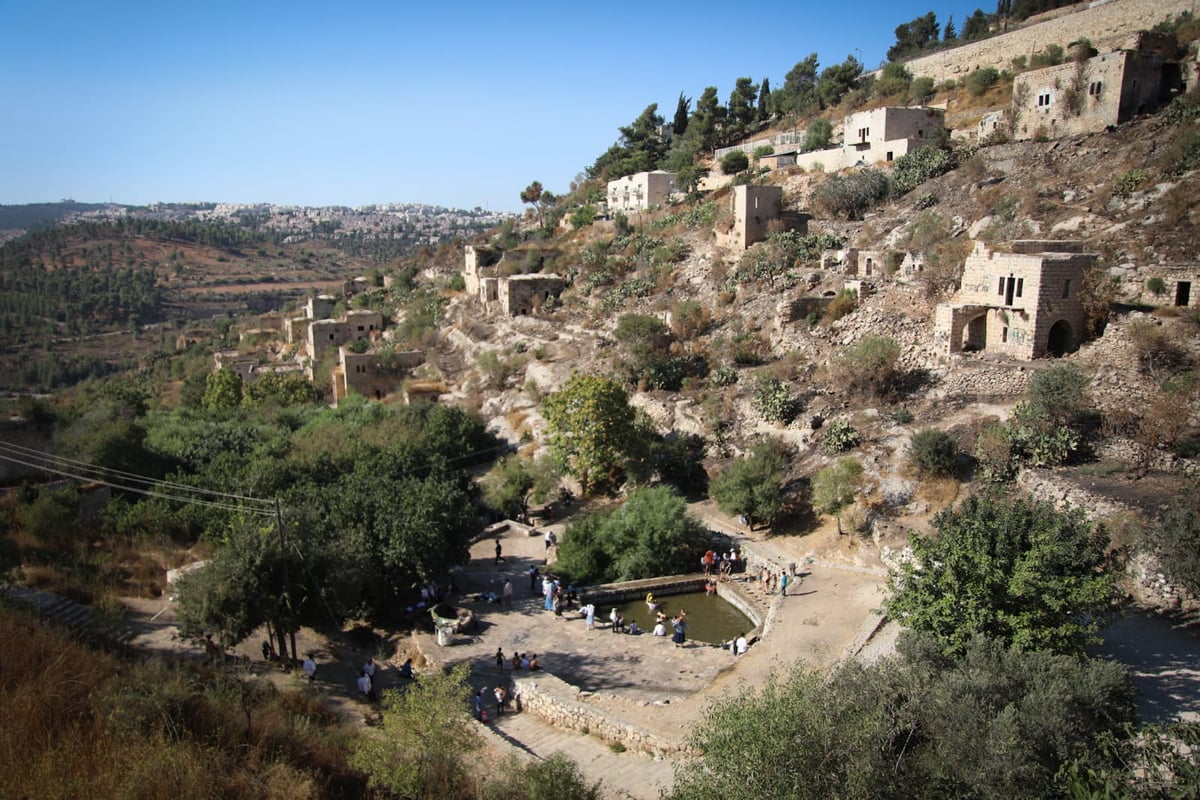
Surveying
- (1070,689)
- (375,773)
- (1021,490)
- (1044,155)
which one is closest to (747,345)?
(1021,490)

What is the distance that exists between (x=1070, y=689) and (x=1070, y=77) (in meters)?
24.3

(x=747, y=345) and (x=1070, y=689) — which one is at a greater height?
(x=747, y=345)

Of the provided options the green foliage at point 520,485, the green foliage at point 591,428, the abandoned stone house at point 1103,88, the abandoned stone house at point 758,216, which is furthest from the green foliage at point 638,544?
the abandoned stone house at point 1103,88

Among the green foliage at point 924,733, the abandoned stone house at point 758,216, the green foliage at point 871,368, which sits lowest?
the green foliage at point 924,733

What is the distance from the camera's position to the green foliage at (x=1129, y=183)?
20.8m

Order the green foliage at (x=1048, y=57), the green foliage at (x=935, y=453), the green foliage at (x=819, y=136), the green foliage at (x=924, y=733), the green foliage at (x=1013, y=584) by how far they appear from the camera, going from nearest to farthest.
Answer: the green foliage at (x=924, y=733) < the green foliage at (x=1013, y=584) < the green foliage at (x=935, y=453) < the green foliage at (x=1048, y=57) < the green foliage at (x=819, y=136)

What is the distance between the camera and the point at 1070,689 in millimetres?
7859

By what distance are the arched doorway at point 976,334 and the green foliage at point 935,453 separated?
178 inches

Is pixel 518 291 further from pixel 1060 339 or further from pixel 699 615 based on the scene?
pixel 1060 339

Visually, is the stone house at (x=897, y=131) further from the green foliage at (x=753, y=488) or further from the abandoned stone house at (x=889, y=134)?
the green foliage at (x=753, y=488)

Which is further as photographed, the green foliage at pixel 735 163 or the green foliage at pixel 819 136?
the green foliage at pixel 735 163

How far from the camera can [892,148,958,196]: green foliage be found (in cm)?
2773

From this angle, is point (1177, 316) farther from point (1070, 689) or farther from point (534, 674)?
point (534, 674)

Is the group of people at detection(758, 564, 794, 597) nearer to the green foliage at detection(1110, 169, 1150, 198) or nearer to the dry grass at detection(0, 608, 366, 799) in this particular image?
the dry grass at detection(0, 608, 366, 799)
